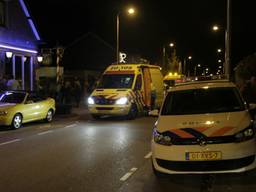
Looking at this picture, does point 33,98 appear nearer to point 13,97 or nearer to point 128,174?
point 13,97

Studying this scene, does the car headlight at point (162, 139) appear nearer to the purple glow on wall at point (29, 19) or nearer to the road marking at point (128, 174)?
the road marking at point (128, 174)

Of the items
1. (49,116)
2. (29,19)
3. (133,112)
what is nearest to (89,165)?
(49,116)

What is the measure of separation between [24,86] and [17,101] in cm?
1204

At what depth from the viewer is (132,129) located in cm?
1605

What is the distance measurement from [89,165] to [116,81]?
11239mm

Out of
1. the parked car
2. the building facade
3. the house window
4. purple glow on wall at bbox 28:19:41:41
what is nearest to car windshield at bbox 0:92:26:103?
the building facade

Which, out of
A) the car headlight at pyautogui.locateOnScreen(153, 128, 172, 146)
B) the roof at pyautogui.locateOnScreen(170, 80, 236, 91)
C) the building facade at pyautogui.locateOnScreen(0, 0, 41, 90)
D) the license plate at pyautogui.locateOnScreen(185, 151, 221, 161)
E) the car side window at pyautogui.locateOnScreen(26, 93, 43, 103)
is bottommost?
the license plate at pyautogui.locateOnScreen(185, 151, 221, 161)

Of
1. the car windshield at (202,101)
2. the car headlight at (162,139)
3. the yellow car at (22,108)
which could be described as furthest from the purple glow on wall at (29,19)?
the car headlight at (162,139)

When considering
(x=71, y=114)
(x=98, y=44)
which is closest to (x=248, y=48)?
(x=98, y=44)

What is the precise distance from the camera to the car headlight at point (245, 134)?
7.27 meters

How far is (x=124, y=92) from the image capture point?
1941 cm

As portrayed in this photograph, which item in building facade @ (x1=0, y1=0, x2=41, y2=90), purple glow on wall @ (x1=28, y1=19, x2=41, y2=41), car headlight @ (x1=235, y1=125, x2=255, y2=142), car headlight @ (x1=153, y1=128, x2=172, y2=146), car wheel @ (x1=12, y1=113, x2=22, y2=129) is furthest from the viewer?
purple glow on wall @ (x1=28, y1=19, x2=41, y2=41)

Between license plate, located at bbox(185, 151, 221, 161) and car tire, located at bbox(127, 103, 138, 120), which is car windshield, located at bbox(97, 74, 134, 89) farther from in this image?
license plate, located at bbox(185, 151, 221, 161)

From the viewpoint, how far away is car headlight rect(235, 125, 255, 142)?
7273 millimetres
